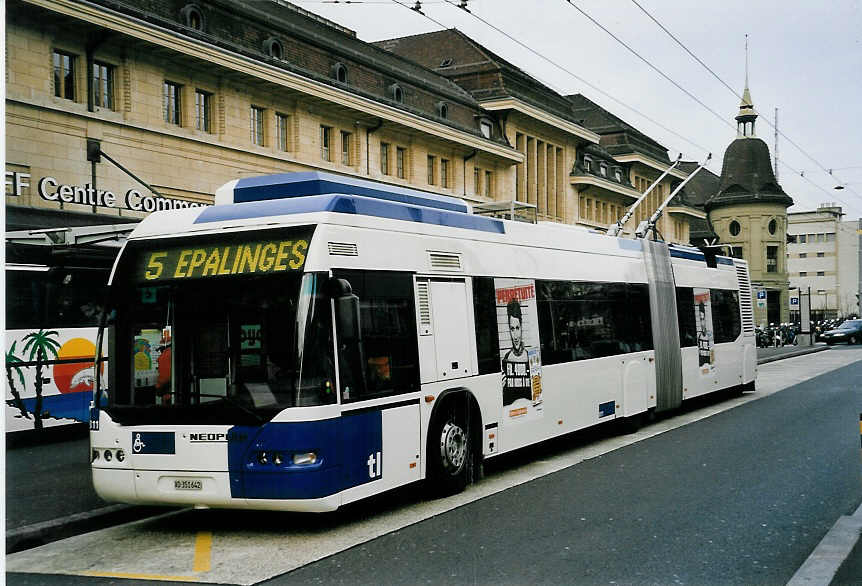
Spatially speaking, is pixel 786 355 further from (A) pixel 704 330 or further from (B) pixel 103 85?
(B) pixel 103 85

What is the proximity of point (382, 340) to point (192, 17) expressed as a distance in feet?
64.6

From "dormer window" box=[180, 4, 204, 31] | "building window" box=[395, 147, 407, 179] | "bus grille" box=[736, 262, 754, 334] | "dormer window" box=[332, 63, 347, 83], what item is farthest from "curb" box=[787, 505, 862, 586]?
"building window" box=[395, 147, 407, 179]

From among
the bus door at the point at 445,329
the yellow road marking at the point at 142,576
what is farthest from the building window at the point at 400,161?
the yellow road marking at the point at 142,576

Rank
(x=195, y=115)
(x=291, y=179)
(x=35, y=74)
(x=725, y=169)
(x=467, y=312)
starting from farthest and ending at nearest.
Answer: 1. (x=725, y=169)
2. (x=195, y=115)
3. (x=35, y=74)
4. (x=467, y=312)
5. (x=291, y=179)

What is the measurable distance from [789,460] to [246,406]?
23.2 feet

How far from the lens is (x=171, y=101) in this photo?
87.0 feet

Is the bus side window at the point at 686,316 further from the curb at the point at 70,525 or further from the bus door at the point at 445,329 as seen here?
the curb at the point at 70,525

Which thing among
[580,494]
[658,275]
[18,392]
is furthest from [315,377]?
[658,275]

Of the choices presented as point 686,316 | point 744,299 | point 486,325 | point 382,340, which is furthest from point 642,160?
point 382,340

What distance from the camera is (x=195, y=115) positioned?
27266mm

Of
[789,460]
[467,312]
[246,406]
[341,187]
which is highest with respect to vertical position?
[341,187]

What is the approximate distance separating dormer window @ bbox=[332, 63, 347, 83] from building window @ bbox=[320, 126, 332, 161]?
165 centimetres

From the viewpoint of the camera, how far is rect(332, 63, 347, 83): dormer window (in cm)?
3250

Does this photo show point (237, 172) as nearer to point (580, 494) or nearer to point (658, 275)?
point (658, 275)
